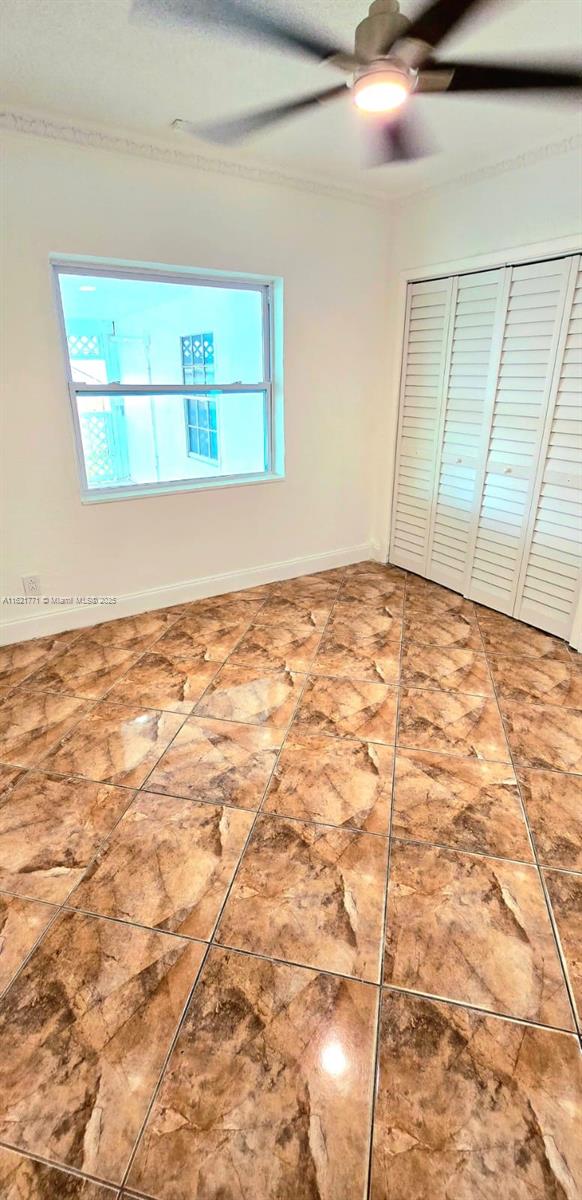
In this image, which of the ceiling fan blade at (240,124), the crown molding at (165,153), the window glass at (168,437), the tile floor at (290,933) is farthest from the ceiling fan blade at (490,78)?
the tile floor at (290,933)

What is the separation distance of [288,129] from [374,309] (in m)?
1.36

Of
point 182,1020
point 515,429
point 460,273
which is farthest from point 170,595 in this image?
point 460,273

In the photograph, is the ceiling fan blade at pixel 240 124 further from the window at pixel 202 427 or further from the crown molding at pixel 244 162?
the window at pixel 202 427

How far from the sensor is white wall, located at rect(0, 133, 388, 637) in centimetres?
262

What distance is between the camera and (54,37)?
1865 mm

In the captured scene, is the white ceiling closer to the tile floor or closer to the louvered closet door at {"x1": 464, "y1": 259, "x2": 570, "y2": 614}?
the louvered closet door at {"x1": 464, "y1": 259, "x2": 570, "y2": 614}

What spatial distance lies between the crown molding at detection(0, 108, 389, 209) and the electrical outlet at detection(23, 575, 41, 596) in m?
2.05

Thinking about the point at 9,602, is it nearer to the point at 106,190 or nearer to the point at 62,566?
the point at 62,566

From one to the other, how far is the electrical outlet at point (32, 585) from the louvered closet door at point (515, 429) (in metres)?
2.65

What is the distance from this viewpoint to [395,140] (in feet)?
8.68

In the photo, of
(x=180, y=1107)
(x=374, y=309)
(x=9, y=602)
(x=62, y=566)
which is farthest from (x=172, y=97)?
(x=180, y=1107)

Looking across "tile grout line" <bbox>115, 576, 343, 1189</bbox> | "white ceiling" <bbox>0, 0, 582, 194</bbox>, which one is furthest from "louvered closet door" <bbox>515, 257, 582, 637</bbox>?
"tile grout line" <bbox>115, 576, 343, 1189</bbox>

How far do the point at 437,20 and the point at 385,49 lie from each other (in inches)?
5.4

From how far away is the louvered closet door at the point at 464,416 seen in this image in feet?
10.2
